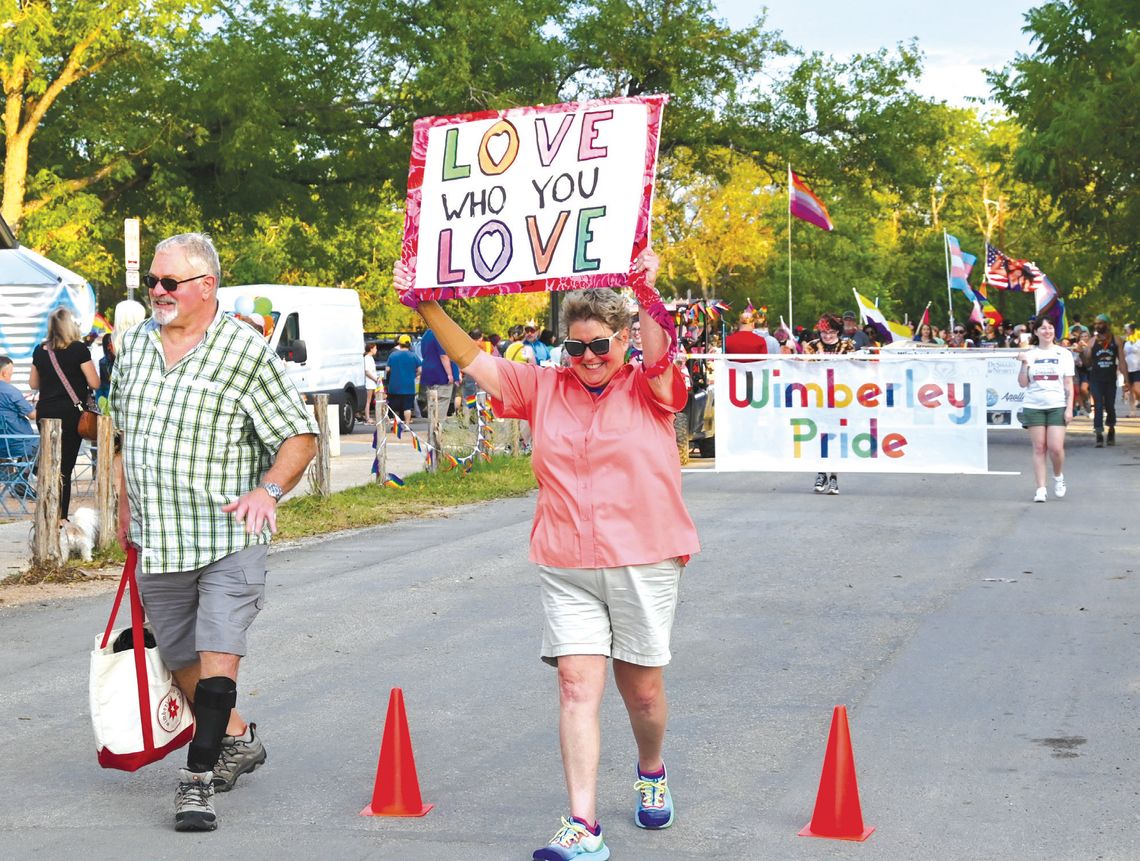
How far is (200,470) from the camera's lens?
5.45 m

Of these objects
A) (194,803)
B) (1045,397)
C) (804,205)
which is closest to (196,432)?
(194,803)

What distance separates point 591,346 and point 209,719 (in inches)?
72.1

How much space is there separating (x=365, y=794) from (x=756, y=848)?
4.82 feet

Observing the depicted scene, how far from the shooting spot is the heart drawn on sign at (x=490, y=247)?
242 inches

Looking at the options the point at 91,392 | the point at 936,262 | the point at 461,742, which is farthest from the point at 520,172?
the point at 936,262

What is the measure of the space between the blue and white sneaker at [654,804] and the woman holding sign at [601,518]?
0.23 meters

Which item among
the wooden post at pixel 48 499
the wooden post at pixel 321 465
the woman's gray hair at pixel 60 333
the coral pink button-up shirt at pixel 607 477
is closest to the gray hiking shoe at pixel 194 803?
the coral pink button-up shirt at pixel 607 477

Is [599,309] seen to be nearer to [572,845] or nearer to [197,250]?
[197,250]

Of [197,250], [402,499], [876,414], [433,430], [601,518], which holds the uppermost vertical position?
[197,250]

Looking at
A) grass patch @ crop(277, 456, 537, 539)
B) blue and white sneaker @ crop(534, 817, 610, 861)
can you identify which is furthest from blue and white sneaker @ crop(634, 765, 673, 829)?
grass patch @ crop(277, 456, 537, 539)

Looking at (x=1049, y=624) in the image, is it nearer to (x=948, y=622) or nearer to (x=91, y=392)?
(x=948, y=622)

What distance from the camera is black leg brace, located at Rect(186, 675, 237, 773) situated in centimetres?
543

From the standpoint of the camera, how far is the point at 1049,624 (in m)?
9.12

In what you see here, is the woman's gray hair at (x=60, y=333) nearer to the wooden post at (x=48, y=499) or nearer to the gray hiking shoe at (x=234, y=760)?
the wooden post at (x=48, y=499)
